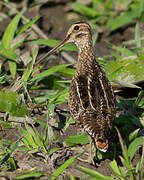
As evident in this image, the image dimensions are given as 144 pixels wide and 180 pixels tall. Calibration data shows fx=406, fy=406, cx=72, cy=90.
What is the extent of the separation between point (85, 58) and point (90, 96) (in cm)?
64

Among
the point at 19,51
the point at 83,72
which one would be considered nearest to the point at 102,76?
the point at 83,72

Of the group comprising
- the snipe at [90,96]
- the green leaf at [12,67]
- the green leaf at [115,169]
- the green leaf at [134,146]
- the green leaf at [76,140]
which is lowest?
the green leaf at [115,169]

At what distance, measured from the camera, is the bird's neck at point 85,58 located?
3.95m

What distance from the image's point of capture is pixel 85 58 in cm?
406

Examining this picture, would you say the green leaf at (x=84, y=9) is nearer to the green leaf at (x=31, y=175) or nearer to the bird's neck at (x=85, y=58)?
the bird's neck at (x=85, y=58)

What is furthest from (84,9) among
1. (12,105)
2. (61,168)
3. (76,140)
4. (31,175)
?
(31,175)

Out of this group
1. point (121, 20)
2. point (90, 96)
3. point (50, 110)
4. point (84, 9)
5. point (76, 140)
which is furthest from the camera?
point (84, 9)

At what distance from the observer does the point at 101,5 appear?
6613 mm

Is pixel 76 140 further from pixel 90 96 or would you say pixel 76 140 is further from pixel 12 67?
pixel 12 67

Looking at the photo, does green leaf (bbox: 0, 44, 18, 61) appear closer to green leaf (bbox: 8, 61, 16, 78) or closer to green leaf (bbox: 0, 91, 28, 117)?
green leaf (bbox: 8, 61, 16, 78)

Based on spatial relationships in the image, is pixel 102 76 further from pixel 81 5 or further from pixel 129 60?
pixel 81 5

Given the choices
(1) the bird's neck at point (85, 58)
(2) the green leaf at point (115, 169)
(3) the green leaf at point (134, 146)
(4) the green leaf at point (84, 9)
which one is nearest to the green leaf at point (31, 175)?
(2) the green leaf at point (115, 169)

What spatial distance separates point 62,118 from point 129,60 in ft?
4.05

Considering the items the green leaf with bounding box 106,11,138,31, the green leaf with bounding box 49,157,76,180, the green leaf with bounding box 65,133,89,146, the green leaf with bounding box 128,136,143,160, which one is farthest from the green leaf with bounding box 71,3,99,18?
the green leaf with bounding box 49,157,76,180
